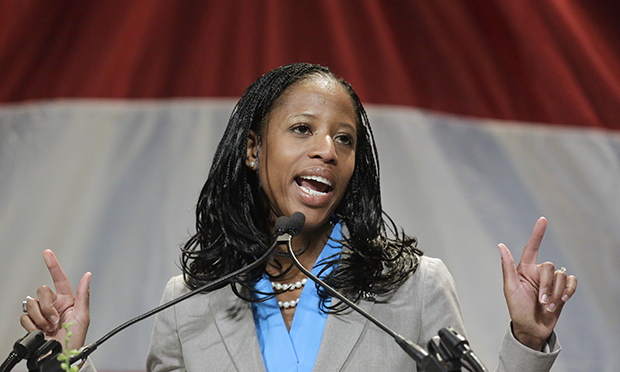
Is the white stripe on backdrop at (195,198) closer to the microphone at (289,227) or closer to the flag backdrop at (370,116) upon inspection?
the flag backdrop at (370,116)

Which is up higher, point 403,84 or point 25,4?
point 25,4

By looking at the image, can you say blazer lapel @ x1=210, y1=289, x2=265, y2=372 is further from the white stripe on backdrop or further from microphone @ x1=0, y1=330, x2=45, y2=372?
the white stripe on backdrop

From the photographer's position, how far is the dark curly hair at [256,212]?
4.29 feet

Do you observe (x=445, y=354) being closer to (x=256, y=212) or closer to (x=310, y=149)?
(x=310, y=149)

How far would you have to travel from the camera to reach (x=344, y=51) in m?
2.29

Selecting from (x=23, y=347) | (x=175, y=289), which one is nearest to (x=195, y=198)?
(x=175, y=289)

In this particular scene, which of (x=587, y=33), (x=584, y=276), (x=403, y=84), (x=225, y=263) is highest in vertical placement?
(x=587, y=33)

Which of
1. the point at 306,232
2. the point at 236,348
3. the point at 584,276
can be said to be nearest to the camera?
the point at 236,348

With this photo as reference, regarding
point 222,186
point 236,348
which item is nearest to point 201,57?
point 222,186

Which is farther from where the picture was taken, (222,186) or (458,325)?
(222,186)

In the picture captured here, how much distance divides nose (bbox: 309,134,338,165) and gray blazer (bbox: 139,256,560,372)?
302 mm

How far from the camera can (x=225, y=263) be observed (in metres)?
1.37

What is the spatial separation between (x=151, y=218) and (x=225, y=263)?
92 cm

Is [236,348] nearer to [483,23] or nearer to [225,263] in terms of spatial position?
[225,263]
